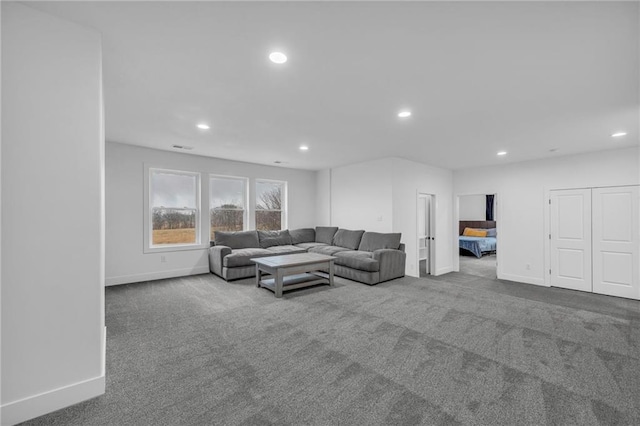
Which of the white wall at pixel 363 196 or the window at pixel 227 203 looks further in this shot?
the window at pixel 227 203

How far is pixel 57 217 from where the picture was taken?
168 cm

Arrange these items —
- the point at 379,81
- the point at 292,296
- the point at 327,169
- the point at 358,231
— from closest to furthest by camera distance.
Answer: the point at 379,81 → the point at 292,296 → the point at 358,231 → the point at 327,169

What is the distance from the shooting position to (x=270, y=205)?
699cm

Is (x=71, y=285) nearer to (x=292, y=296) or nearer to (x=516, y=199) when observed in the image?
(x=292, y=296)

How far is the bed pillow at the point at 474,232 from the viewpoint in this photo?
963 cm

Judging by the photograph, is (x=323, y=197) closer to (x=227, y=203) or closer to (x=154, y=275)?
(x=227, y=203)

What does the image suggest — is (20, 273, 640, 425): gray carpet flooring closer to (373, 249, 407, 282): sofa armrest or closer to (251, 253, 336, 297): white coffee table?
(251, 253, 336, 297): white coffee table

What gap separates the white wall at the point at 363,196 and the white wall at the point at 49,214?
15.6ft

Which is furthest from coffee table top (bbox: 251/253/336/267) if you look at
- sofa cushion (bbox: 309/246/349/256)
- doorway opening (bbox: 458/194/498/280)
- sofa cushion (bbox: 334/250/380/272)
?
doorway opening (bbox: 458/194/498/280)

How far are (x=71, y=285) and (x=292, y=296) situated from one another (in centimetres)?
279

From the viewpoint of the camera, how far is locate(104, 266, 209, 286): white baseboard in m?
4.76

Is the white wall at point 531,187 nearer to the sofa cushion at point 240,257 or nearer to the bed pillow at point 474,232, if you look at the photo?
the bed pillow at point 474,232

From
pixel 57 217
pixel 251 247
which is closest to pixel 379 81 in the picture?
pixel 57 217

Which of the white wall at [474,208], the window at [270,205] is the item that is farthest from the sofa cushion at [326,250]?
the white wall at [474,208]
